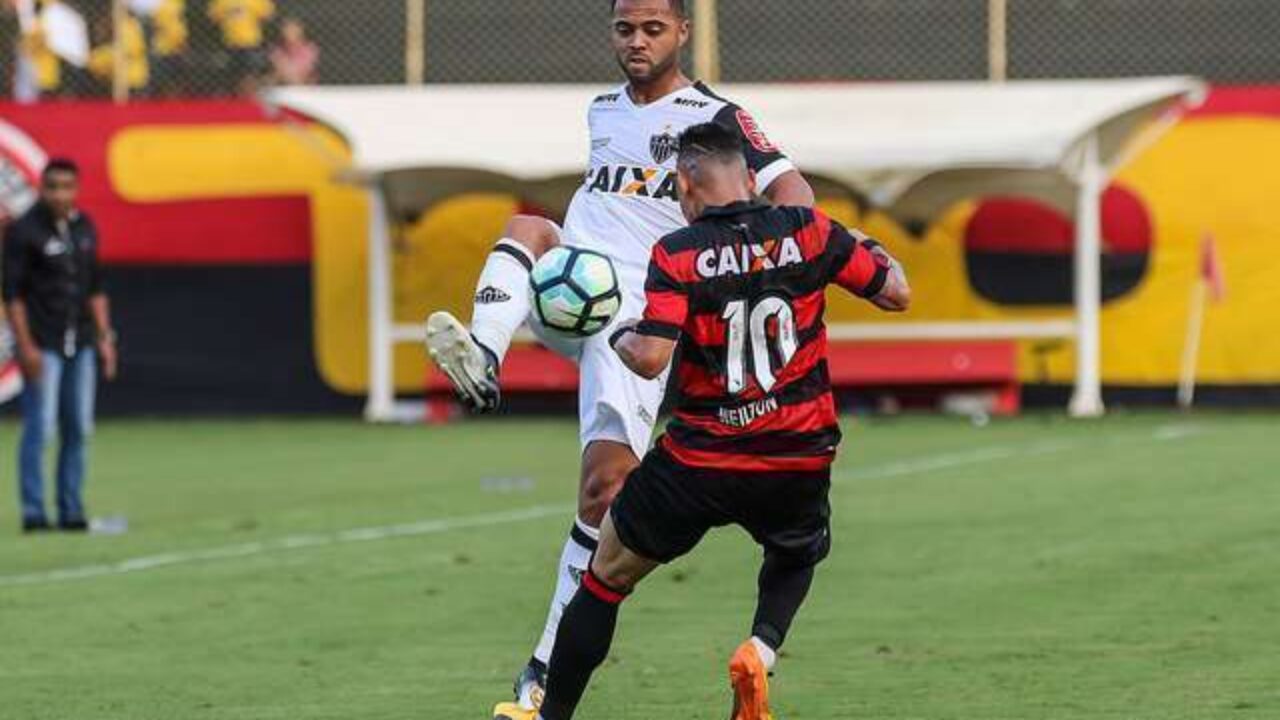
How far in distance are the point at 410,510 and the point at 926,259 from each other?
1052 cm

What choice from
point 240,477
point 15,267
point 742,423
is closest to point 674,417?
point 742,423

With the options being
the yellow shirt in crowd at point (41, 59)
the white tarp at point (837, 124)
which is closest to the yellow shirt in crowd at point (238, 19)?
the yellow shirt in crowd at point (41, 59)

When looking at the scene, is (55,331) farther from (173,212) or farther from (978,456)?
(173,212)

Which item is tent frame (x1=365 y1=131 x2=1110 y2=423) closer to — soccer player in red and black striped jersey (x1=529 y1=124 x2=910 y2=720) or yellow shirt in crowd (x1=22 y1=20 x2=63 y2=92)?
yellow shirt in crowd (x1=22 y1=20 x2=63 y2=92)

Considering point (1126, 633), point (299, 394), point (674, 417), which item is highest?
point (674, 417)

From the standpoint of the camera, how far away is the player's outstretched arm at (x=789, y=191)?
8.80 metres

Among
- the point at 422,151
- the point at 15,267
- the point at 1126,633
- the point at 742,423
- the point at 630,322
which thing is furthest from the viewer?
the point at 422,151

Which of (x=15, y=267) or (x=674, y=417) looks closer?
(x=674, y=417)

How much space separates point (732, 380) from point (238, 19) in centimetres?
2148

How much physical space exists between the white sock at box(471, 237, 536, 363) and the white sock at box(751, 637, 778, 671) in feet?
4.08

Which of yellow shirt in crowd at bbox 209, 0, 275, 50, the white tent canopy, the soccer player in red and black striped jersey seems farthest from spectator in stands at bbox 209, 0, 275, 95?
the soccer player in red and black striped jersey

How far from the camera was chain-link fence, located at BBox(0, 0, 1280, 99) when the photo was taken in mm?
28672

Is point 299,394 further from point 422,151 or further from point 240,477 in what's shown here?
point 240,477

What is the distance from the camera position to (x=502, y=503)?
17.8 meters
